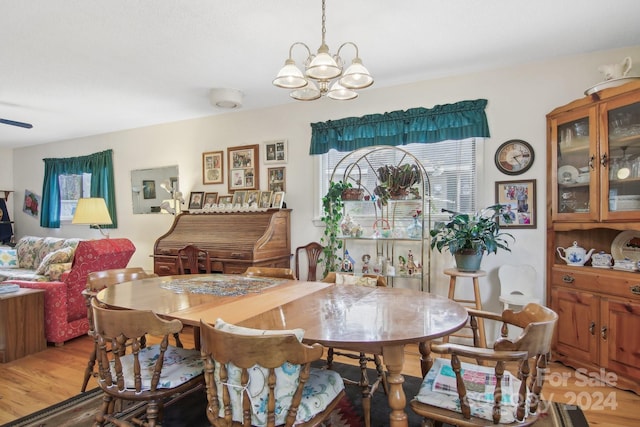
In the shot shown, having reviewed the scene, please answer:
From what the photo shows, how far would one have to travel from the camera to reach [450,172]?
11.0ft

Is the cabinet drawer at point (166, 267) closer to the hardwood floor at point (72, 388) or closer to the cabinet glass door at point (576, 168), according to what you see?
the hardwood floor at point (72, 388)

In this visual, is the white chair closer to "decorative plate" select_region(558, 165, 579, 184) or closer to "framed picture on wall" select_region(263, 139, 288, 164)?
"decorative plate" select_region(558, 165, 579, 184)

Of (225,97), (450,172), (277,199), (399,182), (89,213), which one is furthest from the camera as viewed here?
(89,213)

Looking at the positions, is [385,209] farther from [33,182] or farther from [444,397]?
[33,182]

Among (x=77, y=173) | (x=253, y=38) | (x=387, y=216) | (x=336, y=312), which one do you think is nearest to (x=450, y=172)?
(x=387, y=216)

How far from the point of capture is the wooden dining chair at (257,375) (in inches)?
45.9

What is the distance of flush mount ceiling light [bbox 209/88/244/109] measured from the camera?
11.8ft

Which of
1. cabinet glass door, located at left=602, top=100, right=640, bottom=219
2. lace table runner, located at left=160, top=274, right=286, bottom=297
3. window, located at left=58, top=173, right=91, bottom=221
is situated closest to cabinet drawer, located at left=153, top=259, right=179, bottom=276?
lace table runner, located at left=160, top=274, right=286, bottom=297

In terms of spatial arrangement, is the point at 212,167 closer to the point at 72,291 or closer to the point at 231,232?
the point at 231,232

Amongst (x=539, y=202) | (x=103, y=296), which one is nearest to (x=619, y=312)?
(x=539, y=202)

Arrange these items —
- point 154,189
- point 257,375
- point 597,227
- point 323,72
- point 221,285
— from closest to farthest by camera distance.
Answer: point 257,375, point 323,72, point 221,285, point 597,227, point 154,189

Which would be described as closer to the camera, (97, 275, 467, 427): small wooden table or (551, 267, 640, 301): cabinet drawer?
(97, 275, 467, 427): small wooden table

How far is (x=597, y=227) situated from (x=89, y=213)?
5.11 meters

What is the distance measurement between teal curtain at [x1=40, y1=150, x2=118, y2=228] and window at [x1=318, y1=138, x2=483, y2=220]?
431 cm
